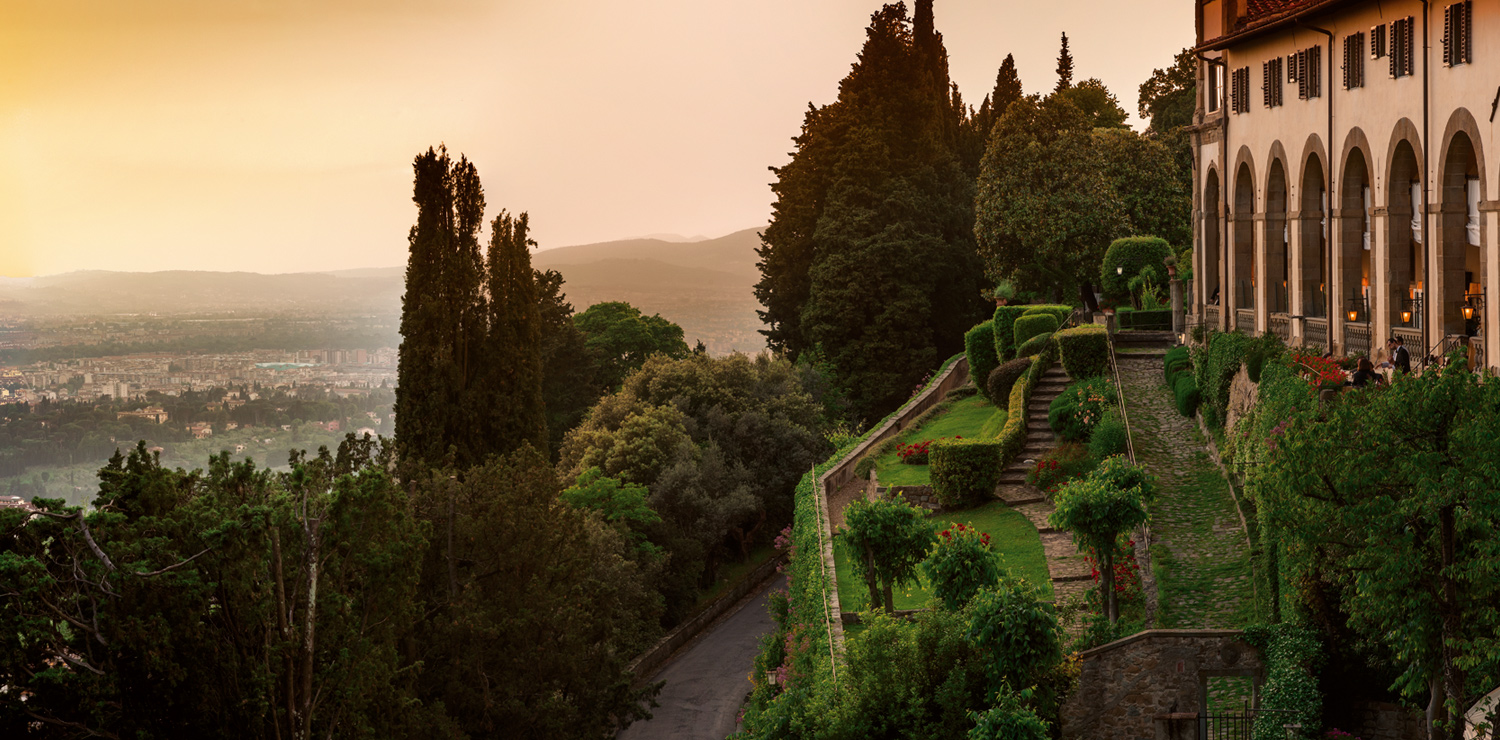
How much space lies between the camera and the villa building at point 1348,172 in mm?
20047

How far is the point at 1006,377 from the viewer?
34.4 meters

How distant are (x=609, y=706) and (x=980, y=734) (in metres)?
11.4

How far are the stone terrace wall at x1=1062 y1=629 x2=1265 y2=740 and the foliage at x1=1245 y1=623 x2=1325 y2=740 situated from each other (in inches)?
12.7

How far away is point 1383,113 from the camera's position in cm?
2269

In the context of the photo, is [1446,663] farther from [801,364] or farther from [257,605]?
[801,364]

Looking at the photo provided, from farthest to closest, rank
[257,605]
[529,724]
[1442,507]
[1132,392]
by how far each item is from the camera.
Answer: [1132,392] < [529,724] < [257,605] < [1442,507]

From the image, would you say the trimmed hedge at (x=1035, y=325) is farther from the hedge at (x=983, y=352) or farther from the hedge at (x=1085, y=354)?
the hedge at (x=1085, y=354)

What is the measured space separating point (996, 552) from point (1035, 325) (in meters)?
15.6

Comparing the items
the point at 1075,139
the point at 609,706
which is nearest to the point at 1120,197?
the point at 1075,139

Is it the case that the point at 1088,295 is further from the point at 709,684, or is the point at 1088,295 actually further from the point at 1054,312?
the point at 709,684

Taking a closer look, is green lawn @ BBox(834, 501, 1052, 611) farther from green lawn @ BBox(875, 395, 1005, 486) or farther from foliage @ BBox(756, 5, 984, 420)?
foliage @ BBox(756, 5, 984, 420)

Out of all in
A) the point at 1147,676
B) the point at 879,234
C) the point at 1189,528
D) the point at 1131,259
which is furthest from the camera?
the point at 879,234

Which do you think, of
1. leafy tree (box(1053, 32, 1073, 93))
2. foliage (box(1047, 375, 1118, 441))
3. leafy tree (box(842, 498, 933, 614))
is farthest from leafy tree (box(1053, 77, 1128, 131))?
leafy tree (box(842, 498, 933, 614))

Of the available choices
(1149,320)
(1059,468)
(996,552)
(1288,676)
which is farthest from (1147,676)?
(1149,320)
